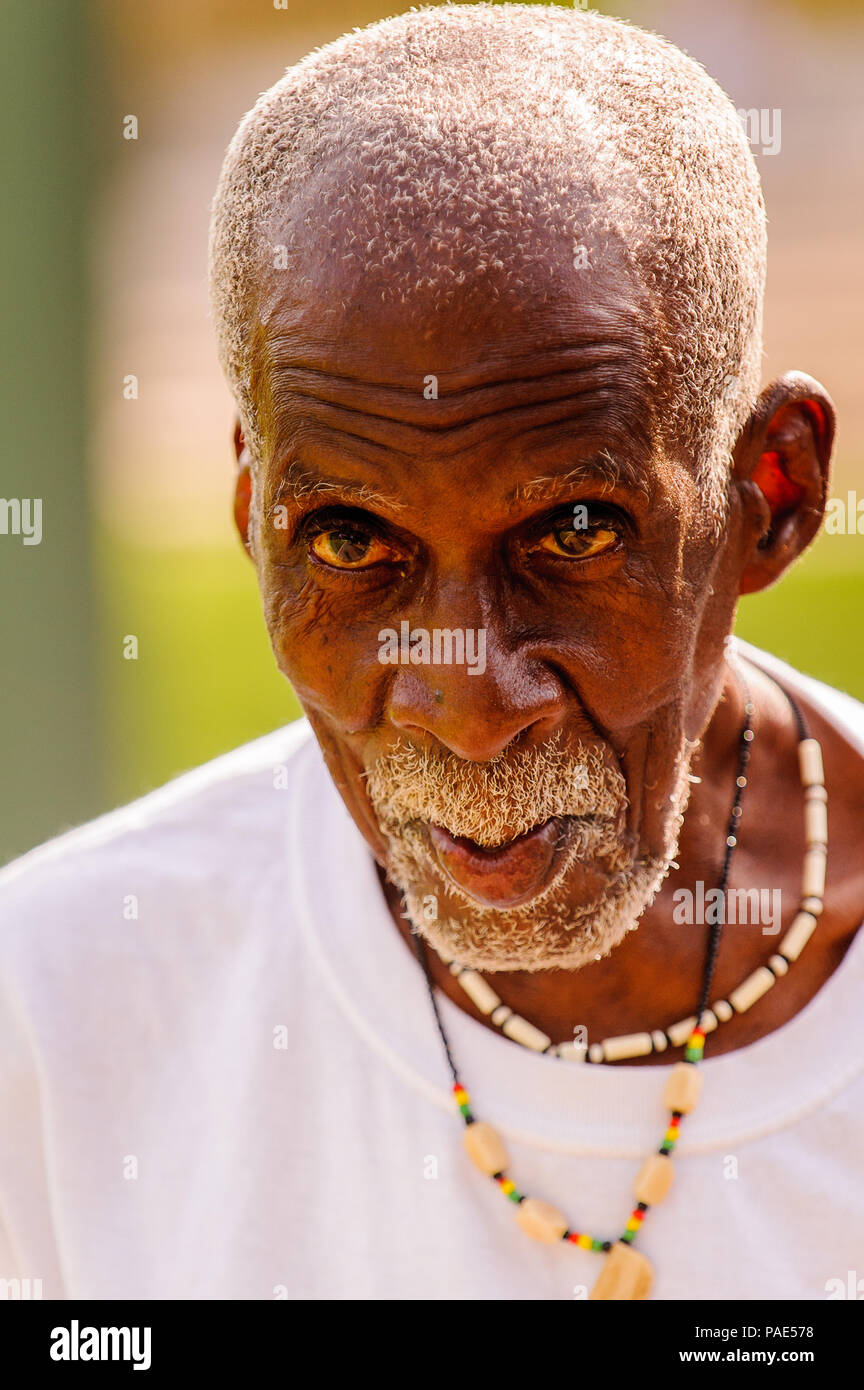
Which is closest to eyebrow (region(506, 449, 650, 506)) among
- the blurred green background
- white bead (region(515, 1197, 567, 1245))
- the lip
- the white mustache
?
the white mustache

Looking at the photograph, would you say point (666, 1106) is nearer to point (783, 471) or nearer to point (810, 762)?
point (810, 762)

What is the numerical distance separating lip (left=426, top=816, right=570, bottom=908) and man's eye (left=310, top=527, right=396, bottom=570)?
1.15 ft

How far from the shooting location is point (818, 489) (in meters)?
2.19

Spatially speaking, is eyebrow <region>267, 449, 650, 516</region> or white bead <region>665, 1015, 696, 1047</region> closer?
eyebrow <region>267, 449, 650, 516</region>

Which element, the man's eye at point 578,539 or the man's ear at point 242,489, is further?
the man's ear at point 242,489

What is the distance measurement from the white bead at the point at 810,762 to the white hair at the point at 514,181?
1.85 feet

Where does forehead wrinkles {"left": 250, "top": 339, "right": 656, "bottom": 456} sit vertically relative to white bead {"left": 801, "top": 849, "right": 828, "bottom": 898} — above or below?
above

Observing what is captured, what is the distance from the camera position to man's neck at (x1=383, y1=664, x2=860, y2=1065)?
221 cm

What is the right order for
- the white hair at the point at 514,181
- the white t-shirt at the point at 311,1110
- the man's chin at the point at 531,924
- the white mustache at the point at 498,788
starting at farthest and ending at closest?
the white t-shirt at the point at 311,1110 < the man's chin at the point at 531,924 < the white mustache at the point at 498,788 < the white hair at the point at 514,181

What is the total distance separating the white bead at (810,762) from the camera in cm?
238

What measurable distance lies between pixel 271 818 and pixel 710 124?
4.03 feet

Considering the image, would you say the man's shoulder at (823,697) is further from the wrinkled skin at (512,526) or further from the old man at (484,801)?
the wrinkled skin at (512,526)

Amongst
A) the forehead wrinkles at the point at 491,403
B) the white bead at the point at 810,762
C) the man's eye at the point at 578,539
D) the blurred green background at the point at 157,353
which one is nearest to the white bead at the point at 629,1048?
the white bead at the point at 810,762

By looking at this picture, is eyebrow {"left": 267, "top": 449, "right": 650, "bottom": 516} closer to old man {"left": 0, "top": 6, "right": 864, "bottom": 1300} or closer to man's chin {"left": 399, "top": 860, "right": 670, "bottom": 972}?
old man {"left": 0, "top": 6, "right": 864, "bottom": 1300}
